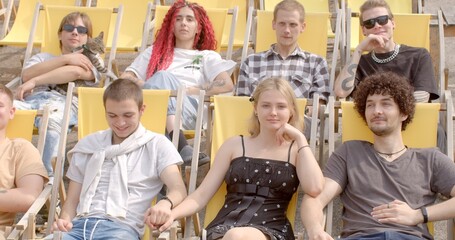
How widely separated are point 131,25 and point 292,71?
1951 millimetres

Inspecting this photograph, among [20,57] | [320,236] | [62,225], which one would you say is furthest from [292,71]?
[20,57]

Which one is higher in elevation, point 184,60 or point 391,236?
point 184,60

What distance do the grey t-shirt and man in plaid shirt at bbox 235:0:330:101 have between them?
45.4 inches

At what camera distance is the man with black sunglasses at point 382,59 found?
612cm

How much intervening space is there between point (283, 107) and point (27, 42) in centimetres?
304

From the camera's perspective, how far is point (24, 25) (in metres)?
8.07

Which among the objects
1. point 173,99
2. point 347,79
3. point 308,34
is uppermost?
point 308,34

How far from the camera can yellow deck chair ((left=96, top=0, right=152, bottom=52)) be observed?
7660 millimetres

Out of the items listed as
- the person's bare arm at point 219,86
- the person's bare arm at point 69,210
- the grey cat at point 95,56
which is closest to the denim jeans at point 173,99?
the person's bare arm at point 219,86

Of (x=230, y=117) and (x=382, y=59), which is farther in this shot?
(x=382, y=59)

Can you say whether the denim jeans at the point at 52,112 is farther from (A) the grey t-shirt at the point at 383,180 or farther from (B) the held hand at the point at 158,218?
(A) the grey t-shirt at the point at 383,180

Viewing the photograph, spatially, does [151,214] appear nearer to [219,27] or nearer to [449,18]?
[219,27]

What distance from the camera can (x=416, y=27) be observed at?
22.3ft

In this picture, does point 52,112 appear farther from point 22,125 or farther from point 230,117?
point 230,117
